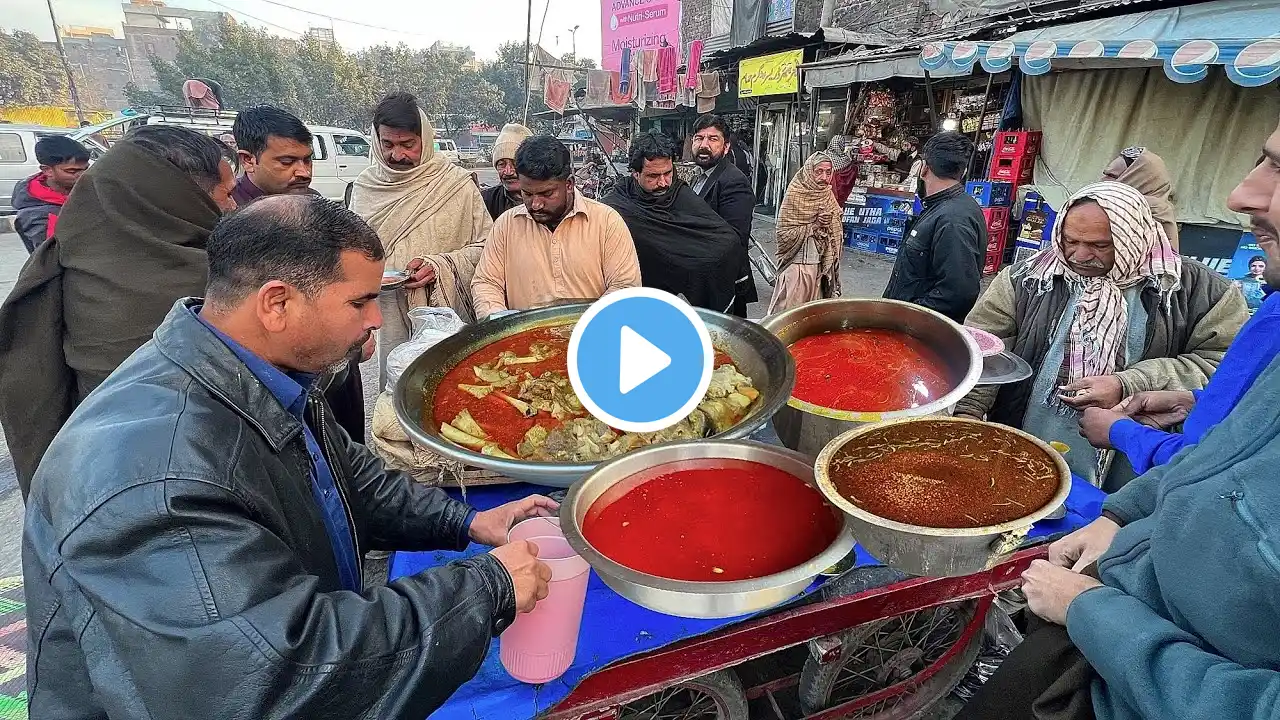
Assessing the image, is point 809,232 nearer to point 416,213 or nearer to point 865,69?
point 416,213

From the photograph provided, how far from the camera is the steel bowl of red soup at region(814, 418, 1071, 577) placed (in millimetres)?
1219

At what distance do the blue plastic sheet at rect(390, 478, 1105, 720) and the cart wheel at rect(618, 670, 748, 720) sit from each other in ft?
1.44

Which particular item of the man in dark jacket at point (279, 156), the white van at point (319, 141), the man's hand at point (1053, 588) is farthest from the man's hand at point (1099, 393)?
the white van at point (319, 141)

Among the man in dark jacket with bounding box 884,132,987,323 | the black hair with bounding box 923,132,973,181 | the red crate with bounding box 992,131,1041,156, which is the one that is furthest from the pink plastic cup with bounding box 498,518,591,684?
the red crate with bounding box 992,131,1041,156

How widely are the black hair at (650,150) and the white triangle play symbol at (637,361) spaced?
335 cm

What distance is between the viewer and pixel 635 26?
24250 millimetres

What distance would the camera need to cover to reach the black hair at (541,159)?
298cm

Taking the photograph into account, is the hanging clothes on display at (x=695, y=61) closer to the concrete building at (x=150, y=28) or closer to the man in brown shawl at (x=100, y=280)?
the man in brown shawl at (x=100, y=280)

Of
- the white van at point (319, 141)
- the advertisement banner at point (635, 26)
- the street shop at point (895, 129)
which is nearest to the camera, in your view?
the street shop at point (895, 129)

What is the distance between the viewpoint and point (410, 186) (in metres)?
3.84

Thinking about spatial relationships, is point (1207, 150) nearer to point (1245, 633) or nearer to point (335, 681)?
point (1245, 633)

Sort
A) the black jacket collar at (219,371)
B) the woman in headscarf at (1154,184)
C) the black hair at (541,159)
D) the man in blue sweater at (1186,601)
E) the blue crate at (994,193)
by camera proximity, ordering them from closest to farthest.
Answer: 1. the man in blue sweater at (1186,601)
2. the black jacket collar at (219,371)
3. the woman in headscarf at (1154,184)
4. the black hair at (541,159)
5. the blue crate at (994,193)

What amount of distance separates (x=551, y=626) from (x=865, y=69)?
1023 centimetres

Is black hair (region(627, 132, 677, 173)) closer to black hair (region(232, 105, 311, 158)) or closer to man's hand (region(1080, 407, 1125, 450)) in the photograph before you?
black hair (region(232, 105, 311, 158))
